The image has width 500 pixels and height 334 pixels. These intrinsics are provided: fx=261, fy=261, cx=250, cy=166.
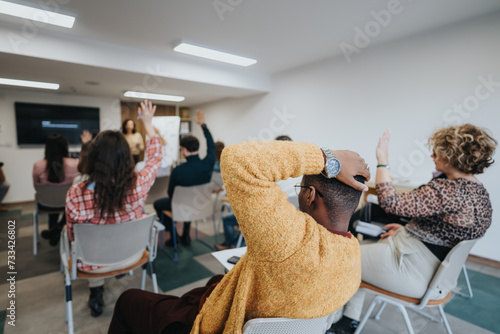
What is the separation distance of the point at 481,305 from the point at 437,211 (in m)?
1.55

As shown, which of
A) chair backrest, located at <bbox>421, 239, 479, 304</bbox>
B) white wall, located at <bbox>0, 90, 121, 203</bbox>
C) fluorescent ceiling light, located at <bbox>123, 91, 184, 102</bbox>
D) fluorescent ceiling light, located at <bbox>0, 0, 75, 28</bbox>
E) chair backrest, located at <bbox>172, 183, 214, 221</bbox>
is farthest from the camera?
fluorescent ceiling light, located at <bbox>123, 91, 184, 102</bbox>

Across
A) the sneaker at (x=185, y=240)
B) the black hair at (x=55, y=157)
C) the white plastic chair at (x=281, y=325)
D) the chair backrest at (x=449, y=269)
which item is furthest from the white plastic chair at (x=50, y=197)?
the chair backrest at (x=449, y=269)

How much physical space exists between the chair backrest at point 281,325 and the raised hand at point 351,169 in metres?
0.41

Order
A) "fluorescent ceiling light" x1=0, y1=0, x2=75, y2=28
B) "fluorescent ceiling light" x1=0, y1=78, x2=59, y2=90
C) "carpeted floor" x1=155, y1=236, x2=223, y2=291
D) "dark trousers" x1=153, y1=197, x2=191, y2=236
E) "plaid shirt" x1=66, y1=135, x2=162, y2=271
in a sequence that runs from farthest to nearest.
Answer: "fluorescent ceiling light" x1=0, y1=78, x2=59, y2=90, "dark trousers" x1=153, y1=197, x2=191, y2=236, "fluorescent ceiling light" x1=0, y1=0, x2=75, y2=28, "carpeted floor" x1=155, y1=236, x2=223, y2=291, "plaid shirt" x1=66, y1=135, x2=162, y2=271

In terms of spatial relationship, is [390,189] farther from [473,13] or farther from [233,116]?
[233,116]

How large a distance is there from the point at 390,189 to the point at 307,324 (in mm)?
1025

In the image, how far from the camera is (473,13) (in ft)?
9.18

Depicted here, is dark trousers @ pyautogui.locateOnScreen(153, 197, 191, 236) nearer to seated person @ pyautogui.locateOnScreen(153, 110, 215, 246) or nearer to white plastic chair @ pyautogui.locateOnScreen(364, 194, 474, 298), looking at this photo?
seated person @ pyautogui.locateOnScreen(153, 110, 215, 246)

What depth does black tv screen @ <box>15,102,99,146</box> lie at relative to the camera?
19.0 ft

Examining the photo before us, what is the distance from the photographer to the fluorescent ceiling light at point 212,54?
3738 mm

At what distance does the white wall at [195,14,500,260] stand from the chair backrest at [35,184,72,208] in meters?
3.84

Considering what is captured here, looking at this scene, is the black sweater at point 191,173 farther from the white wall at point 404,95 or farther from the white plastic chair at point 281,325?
the white plastic chair at point 281,325

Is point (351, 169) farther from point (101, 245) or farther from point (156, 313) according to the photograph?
point (101, 245)

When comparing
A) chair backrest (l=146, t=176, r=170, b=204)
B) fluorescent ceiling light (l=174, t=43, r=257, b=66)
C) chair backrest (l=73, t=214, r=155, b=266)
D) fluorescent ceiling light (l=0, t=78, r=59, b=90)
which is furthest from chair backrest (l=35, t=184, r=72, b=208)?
fluorescent ceiling light (l=0, t=78, r=59, b=90)
